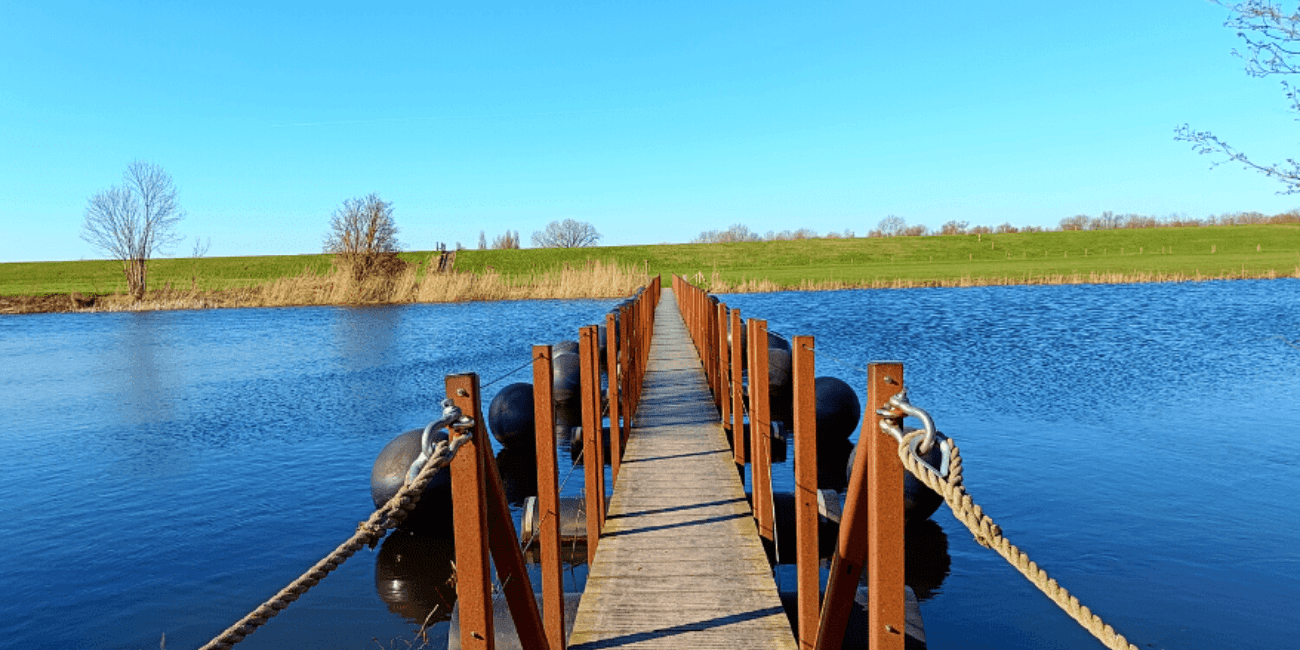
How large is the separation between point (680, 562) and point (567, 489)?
15.8ft

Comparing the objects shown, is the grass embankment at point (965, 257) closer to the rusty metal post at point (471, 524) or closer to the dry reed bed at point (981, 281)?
the dry reed bed at point (981, 281)

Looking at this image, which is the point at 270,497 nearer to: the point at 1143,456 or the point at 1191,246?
the point at 1143,456

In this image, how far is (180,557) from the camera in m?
7.67

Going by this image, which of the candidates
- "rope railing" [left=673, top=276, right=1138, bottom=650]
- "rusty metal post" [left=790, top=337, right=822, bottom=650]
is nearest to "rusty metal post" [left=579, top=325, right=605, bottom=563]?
"rusty metal post" [left=790, top=337, right=822, bottom=650]

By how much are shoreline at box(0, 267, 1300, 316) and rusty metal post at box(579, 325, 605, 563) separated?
1219 inches

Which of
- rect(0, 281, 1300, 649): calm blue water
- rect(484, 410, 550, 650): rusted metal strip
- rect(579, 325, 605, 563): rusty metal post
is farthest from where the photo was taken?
rect(0, 281, 1300, 649): calm blue water

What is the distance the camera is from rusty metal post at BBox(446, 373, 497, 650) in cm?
242

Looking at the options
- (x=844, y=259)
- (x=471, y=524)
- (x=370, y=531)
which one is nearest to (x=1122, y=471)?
(x=471, y=524)

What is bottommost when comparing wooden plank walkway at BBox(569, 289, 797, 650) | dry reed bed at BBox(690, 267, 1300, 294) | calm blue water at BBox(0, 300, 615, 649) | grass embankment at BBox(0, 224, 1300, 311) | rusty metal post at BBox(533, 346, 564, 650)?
calm blue water at BBox(0, 300, 615, 649)

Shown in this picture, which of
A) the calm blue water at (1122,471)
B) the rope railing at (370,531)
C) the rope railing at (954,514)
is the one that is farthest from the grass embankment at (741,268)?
the rope railing at (370,531)

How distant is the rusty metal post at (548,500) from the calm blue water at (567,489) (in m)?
2.12

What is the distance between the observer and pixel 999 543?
1797 mm

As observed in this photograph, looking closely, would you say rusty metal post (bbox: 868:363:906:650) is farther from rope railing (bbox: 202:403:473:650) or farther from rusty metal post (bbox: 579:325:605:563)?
rusty metal post (bbox: 579:325:605:563)

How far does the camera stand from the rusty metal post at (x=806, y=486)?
12.9ft
